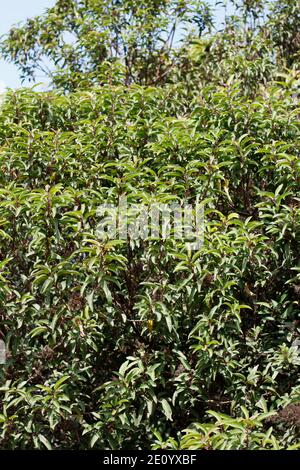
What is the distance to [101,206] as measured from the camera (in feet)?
14.2

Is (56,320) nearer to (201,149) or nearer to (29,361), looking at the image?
(29,361)

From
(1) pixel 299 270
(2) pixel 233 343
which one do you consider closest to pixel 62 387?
(2) pixel 233 343

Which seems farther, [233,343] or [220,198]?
[220,198]

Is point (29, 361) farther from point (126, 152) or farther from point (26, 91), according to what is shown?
point (26, 91)

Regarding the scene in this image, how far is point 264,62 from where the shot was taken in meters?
7.89

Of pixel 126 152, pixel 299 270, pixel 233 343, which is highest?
pixel 126 152

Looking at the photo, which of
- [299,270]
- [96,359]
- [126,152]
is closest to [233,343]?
[299,270]

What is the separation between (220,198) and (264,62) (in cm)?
378

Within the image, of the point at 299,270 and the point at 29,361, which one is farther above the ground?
the point at 299,270
